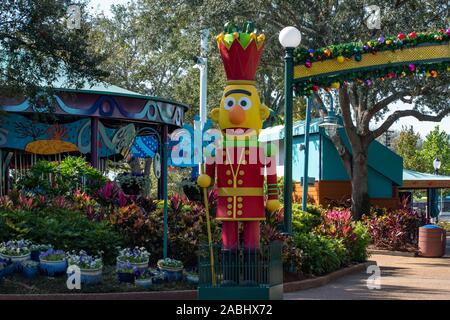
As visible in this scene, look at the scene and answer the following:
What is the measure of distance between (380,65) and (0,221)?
7.10 m

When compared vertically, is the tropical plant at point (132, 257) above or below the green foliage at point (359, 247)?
above

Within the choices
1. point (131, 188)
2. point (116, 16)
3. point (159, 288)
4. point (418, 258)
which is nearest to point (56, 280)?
point (159, 288)

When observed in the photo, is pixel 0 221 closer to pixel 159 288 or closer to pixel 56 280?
pixel 56 280

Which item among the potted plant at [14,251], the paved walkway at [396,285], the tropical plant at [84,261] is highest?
the potted plant at [14,251]

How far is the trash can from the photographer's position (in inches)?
757

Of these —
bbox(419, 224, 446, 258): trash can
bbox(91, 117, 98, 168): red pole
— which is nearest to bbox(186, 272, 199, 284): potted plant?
bbox(419, 224, 446, 258): trash can

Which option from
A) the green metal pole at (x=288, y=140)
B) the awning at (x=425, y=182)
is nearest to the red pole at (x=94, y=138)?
the green metal pole at (x=288, y=140)

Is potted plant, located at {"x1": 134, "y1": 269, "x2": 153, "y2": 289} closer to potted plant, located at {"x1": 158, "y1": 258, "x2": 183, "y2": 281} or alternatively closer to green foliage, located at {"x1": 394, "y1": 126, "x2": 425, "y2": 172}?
potted plant, located at {"x1": 158, "y1": 258, "x2": 183, "y2": 281}

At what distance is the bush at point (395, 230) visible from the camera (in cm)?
2078

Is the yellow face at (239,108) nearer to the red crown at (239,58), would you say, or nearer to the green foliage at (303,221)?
the red crown at (239,58)

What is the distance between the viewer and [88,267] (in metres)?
10.4

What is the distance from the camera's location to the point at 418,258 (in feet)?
62.4

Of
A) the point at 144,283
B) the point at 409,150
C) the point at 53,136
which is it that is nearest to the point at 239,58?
the point at 144,283

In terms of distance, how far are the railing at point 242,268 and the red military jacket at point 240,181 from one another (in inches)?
42.6
